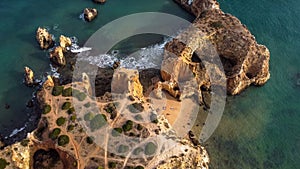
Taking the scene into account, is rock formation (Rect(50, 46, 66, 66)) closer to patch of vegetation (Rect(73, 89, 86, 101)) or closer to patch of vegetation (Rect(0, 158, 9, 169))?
patch of vegetation (Rect(73, 89, 86, 101))

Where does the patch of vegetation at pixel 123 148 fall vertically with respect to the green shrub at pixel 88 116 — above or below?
below

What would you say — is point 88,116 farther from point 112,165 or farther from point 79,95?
point 112,165

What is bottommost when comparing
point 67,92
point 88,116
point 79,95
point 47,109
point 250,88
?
point 250,88

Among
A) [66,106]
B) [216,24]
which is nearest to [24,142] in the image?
[66,106]

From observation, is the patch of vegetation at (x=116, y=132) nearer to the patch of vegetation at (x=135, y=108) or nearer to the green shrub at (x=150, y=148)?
the patch of vegetation at (x=135, y=108)

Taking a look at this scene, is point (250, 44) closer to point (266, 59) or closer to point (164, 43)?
point (266, 59)

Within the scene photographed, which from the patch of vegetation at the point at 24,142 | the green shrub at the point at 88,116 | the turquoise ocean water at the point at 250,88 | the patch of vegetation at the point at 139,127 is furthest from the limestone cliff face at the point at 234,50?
the patch of vegetation at the point at 24,142

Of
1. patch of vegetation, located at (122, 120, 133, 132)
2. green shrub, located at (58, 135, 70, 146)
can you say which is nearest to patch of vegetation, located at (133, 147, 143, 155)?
patch of vegetation, located at (122, 120, 133, 132)
